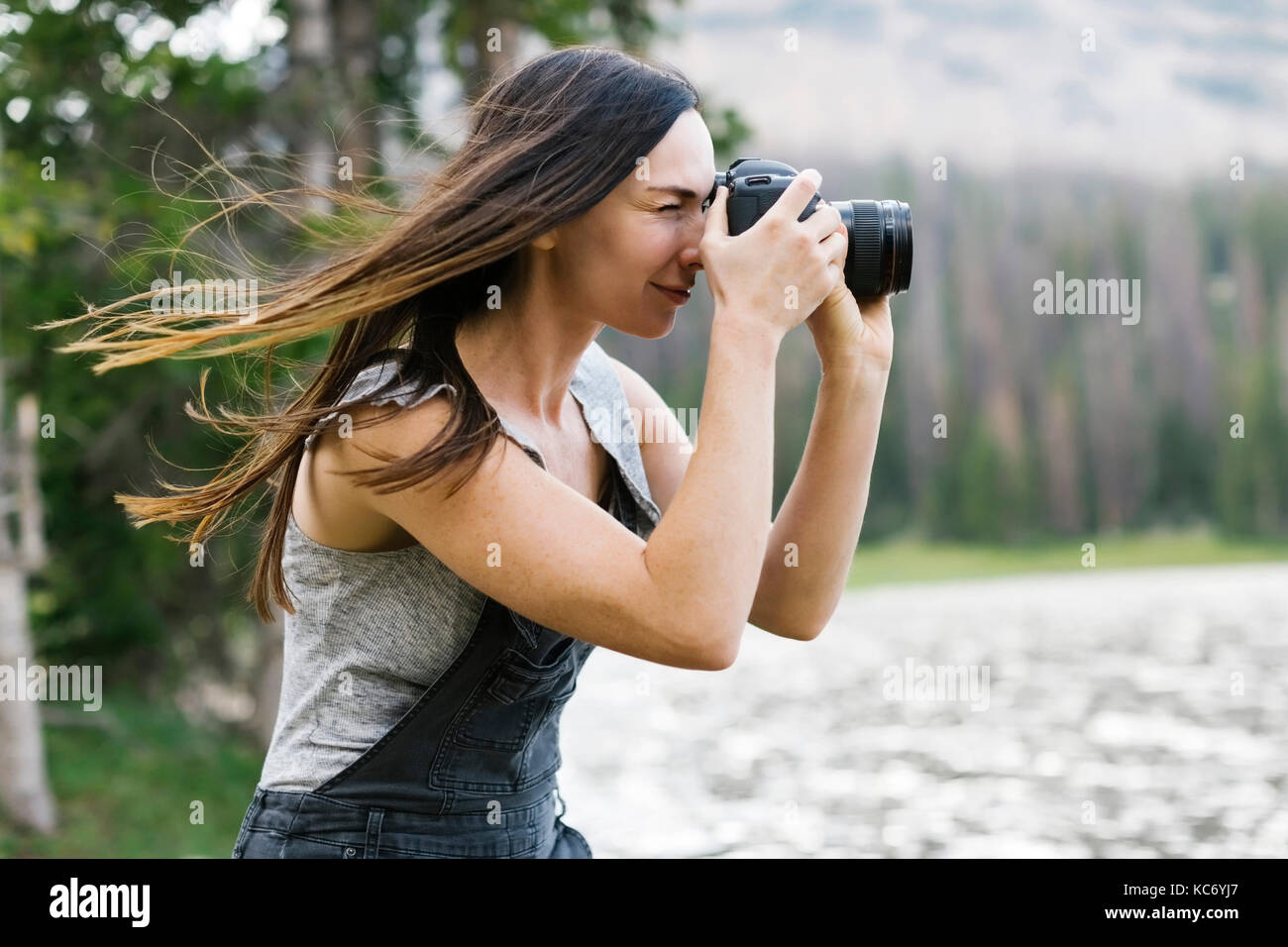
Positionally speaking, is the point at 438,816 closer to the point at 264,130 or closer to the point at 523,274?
the point at 523,274

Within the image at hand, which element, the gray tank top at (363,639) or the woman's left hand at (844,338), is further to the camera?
the woman's left hand at (844,338)

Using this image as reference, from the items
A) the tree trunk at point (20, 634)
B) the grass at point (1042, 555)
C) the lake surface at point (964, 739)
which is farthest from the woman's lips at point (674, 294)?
the grass at point (1042, 555)

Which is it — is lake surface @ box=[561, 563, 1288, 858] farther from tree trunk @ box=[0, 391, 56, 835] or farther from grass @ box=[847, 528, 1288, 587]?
tree trunk @ box=[0, 391, 56, 835]

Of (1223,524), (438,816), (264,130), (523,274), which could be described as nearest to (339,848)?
(438,816)

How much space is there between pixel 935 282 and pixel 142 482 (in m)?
12.2

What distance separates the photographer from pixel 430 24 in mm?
7059

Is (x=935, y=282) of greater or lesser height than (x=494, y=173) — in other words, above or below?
above

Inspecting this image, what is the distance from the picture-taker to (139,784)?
7.03 m

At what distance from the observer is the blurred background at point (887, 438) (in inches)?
224

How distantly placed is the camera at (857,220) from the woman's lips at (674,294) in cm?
10

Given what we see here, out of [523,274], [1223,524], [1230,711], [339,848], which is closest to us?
[339,848]

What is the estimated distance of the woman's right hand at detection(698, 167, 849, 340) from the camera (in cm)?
131

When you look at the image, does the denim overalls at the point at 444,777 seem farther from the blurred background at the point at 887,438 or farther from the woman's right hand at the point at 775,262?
the blurred background at the point at 887,438

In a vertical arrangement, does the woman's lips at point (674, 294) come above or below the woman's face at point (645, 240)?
below
